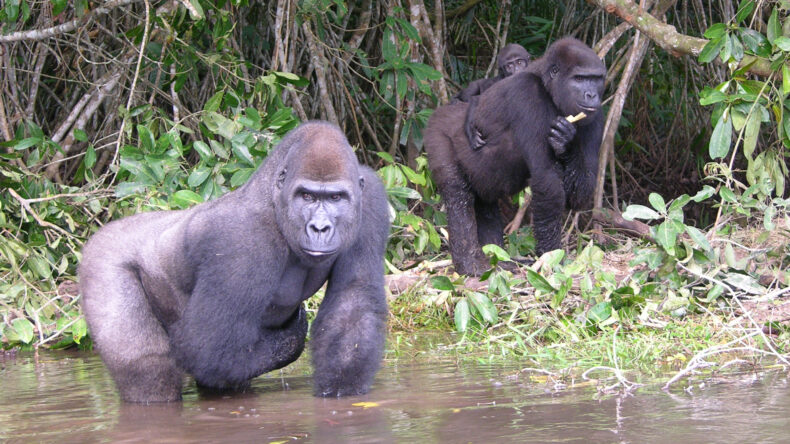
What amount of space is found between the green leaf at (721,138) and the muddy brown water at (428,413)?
1507mm

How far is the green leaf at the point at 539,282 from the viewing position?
15.5 feet

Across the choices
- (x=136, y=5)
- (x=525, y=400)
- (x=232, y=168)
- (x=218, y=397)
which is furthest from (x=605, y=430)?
(x=136, y=5)

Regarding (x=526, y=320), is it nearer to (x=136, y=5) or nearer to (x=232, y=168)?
(x=232, y=168)

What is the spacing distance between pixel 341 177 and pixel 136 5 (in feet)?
14.5

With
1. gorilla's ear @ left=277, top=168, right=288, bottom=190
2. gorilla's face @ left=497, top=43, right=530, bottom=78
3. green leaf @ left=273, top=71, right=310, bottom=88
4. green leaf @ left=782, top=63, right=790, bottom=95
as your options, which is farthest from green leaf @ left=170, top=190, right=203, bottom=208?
green leaf @ left=782, top=63, right=790, bottom=95

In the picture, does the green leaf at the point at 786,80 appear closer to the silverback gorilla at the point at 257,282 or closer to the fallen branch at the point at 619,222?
the silverback gorilla at the point at 257,282

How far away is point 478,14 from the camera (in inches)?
356

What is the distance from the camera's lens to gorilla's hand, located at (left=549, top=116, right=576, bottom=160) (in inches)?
235

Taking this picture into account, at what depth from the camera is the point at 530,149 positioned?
6047 millimetres

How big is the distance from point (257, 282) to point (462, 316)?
1.52m

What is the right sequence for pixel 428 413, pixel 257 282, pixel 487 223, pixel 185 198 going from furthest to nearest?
1. pixel 487 223
2. pixel 185 198
3. pixel 257 282
4. pixel 428 413

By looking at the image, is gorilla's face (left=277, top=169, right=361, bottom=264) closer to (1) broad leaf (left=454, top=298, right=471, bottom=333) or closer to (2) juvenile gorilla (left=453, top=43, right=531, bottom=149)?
(1) broad leaf (left=454, top=298, right=471, bottom=333)

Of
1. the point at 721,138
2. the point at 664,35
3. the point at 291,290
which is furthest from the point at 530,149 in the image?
the point at 291,290

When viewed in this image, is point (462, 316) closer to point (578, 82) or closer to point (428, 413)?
point (428, 413)
